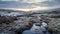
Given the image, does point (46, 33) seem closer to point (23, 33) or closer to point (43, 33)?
point (43, 33)

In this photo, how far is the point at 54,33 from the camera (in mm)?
19359

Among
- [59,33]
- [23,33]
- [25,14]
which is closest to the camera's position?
[59,33]

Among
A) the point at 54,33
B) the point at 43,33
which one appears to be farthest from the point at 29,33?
the point at 54,33

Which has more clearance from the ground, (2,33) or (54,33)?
(2,33)

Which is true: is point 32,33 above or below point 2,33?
below

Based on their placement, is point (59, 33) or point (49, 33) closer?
point (59, 33)

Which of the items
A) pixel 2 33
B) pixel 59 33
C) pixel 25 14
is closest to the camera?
pixel 2 33

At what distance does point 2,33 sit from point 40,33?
21.6ft

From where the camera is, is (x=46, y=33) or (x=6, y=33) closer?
(x=6, y=33)

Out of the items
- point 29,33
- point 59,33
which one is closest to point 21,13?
point 29,33

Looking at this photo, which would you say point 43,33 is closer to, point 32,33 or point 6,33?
point 32,33

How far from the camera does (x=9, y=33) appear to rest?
696 inches

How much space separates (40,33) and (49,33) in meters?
1.45

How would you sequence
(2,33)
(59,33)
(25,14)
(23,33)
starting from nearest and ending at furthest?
(2,33) < (59,33) < (23,33) < (25,14)
